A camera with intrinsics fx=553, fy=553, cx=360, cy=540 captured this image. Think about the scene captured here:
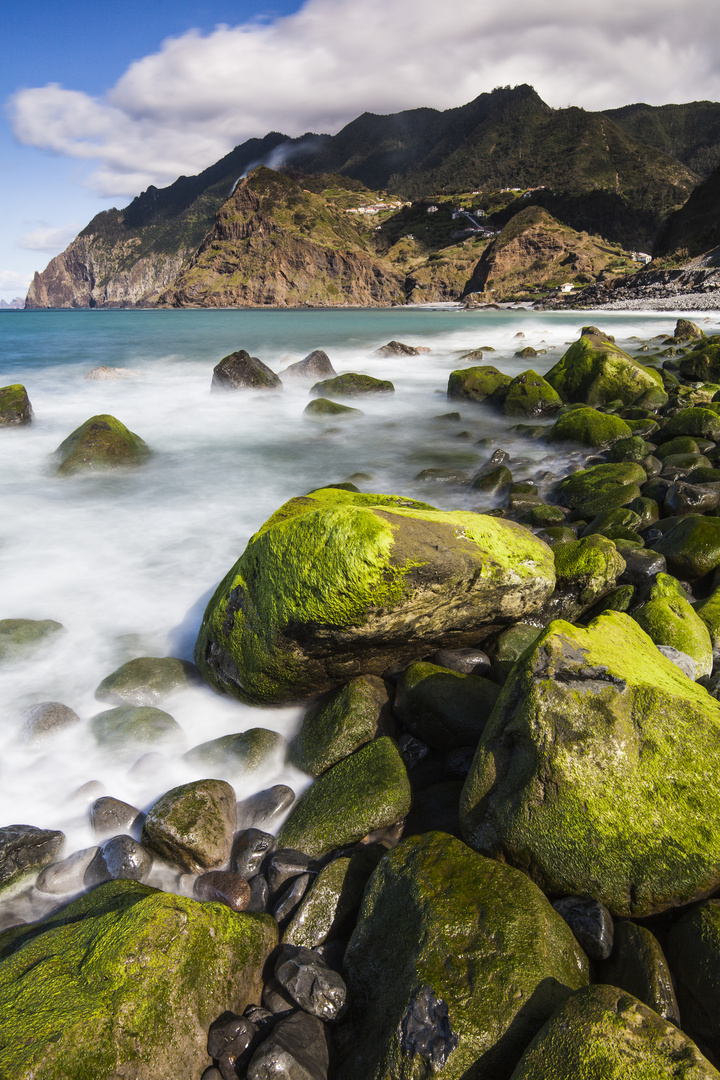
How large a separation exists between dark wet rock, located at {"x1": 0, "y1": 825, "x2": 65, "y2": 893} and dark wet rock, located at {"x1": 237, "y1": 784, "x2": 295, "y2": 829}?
43.9 inches

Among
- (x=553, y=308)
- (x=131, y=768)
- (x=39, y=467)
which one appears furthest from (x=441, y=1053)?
(x=553, y=308)

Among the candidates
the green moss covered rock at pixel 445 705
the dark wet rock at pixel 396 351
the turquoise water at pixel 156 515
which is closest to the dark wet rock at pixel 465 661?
the green moss covered rock at pixel 445 705

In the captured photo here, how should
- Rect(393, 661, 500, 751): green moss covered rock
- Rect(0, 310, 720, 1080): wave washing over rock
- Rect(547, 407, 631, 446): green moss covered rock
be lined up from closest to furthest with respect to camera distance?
Rect(0, 310, 720, 1080): wave washing over rock → Rect(393, 661, 500, 751): green moss covered rock → Rect(547, 407, 631, 446): green moss covered rock

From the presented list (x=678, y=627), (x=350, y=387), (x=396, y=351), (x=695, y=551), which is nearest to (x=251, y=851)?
(x=678, y=627)

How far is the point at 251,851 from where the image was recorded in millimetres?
3244

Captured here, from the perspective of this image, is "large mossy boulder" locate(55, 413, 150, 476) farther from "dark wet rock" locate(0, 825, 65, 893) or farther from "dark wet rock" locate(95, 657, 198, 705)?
"dark wet rock" locate(0, 825, 65, 893)

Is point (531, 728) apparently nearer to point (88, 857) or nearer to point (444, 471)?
point (88, 857)

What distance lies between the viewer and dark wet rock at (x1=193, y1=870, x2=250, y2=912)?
9.92ft

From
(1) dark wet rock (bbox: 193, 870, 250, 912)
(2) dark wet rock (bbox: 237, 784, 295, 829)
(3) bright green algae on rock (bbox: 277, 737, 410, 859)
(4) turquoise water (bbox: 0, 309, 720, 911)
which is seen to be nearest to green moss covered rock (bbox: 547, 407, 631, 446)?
(4) turquoise water (bbox: 0, 309, 720, 911)

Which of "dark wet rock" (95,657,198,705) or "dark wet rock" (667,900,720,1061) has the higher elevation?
"dark wet rock" (667,900,720,1061)

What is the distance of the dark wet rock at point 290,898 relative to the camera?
282cm

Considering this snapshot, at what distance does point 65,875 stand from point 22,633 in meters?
2.97

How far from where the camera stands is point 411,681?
395 centimetres

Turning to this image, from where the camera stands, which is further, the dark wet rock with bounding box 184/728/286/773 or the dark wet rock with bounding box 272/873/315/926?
the dark wet rock with bounding box 184/728/286/773
